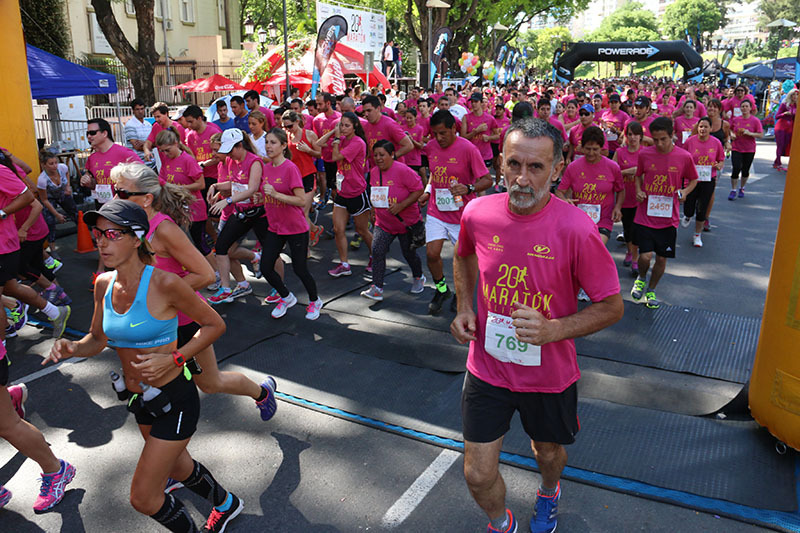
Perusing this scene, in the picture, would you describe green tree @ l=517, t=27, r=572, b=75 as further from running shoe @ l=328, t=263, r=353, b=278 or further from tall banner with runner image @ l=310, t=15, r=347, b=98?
running shoe @ l=328, t=263, r=353, b=278

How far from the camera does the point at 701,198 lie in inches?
370

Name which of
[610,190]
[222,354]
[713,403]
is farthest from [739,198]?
[222,354]

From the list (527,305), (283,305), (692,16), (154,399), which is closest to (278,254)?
(283,305)

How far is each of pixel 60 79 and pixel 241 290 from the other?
855 centimetres

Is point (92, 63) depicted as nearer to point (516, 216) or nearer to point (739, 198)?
point (739, 198)

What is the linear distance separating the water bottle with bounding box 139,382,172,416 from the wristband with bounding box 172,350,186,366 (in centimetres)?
15

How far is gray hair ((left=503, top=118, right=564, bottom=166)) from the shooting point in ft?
8.84

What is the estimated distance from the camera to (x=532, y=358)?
2797 mm

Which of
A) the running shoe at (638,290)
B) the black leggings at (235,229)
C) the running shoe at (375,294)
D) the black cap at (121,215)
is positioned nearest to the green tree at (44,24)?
the black leggings at (235,229)

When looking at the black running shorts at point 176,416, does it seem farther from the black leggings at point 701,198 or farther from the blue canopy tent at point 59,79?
the blue canopy tent at point 59,79

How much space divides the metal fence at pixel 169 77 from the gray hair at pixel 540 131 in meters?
26.6

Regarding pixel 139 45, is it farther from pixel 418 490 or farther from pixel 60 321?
→ pixel 418 490

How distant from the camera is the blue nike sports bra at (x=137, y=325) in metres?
2.86

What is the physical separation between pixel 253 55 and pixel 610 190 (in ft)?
72.3
